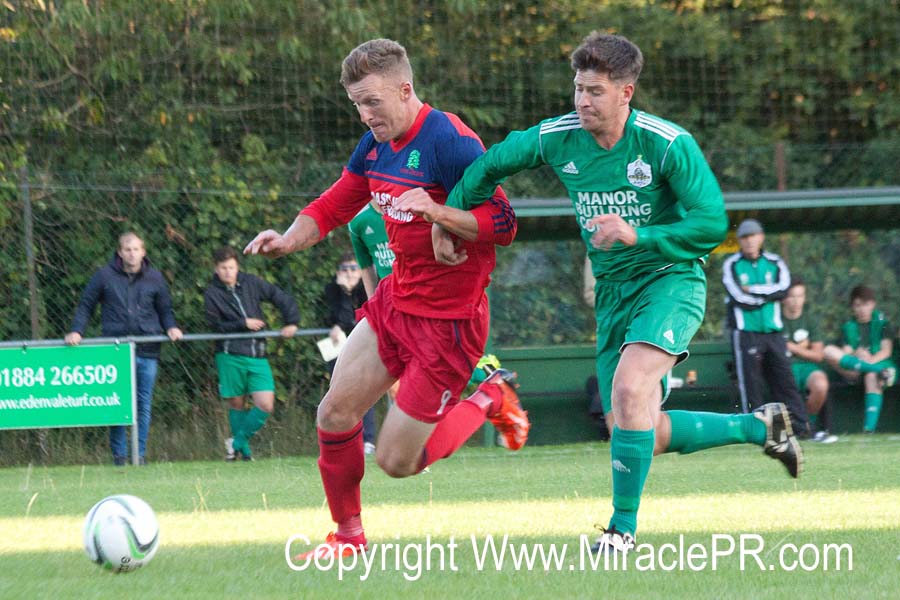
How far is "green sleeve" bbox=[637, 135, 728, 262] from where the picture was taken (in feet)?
16.9

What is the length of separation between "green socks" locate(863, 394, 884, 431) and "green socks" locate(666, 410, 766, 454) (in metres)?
7.39

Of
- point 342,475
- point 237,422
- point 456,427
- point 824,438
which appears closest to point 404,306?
point 456,427

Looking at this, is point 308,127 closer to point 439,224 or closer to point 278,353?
point 278,353

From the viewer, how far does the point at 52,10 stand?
14.6 m

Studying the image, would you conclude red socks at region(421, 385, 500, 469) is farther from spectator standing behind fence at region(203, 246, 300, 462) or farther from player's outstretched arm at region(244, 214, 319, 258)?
spectator standing behind fence at region(203, 246, 300, 462)

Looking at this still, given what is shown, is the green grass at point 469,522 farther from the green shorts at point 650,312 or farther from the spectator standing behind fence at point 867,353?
the spectator standing behind fence at point 867,353

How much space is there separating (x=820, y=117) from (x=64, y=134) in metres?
9.38

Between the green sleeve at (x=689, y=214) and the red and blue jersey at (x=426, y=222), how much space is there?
673 mm

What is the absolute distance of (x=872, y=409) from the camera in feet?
42.3

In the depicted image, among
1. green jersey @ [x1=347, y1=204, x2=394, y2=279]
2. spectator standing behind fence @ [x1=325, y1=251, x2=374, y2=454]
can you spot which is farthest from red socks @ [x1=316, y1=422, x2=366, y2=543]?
spectator standing behind fence @ [x1=325, y1=251, x2=374, y2=454]

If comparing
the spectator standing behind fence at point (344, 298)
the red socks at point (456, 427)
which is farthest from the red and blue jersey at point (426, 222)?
the spectator standing behind fence at point (344, 298)

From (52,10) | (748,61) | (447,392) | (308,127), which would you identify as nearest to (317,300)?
(308,127)

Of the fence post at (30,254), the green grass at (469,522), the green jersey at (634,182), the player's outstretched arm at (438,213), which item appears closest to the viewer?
the green grass at (469,522)

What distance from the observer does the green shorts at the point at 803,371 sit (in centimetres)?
1291
